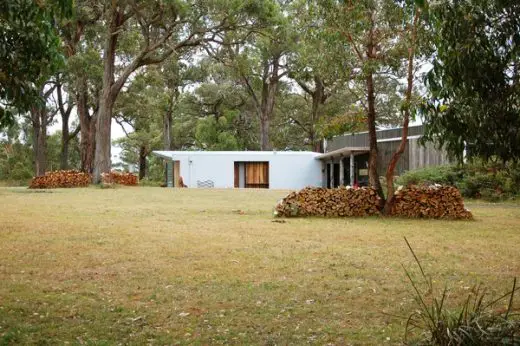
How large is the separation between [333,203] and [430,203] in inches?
87.3

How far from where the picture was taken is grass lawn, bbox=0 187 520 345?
166 inches

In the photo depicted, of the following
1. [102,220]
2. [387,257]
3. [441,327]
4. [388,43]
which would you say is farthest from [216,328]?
[388,43]

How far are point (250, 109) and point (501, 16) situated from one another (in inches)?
1564

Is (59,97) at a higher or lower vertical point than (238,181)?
higher

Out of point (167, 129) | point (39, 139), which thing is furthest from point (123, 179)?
point (167, 129)

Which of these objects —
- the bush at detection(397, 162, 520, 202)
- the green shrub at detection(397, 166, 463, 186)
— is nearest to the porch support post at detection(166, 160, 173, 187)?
the bush at detection(397, 162, 520, 202)

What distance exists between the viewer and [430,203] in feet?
41.1

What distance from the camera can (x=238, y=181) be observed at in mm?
33219

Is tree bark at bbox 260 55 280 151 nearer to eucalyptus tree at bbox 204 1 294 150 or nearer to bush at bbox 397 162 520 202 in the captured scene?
eucalyptus tree at bbox 204 1 294 150

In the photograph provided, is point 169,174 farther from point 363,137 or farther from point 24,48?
point 24,48

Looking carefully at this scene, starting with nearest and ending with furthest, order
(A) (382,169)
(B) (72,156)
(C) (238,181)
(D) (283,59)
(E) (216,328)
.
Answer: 1. (E) (216,328)
2. (A) (382,169)
3. (C) (238,181)
4. (D) (283,59)
5. (B) (72,156)

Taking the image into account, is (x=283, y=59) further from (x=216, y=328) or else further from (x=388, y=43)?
(x=216, y=328)

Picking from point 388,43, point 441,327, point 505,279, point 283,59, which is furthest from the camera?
point 283,59

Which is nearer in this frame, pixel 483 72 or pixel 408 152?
pixel 483 72
